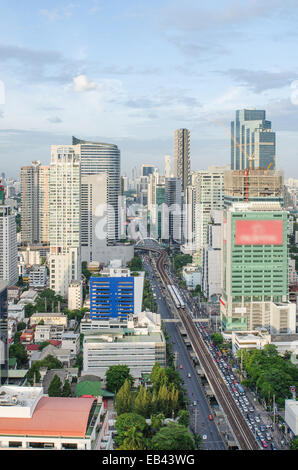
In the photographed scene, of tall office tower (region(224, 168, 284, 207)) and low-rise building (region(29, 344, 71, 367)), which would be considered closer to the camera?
low-rise building (region(29, 344, 71, 367))

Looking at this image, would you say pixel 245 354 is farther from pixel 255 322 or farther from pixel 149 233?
pixel 149 233

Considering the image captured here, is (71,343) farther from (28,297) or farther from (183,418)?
(28,297)

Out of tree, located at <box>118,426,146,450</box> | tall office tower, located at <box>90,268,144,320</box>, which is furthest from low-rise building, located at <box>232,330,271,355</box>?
tree, located at <box>118,426,146,450</box>

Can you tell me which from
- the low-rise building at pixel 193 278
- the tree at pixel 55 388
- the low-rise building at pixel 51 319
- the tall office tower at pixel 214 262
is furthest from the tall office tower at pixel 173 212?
the tree at pixel 55 388

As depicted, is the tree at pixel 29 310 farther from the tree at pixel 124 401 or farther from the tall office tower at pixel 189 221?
the tall office tower at pixel 189 221

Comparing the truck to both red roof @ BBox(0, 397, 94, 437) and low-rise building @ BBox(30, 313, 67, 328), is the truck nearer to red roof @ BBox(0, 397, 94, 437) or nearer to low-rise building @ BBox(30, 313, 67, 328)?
red roof @ BBox(0, 397, 94, 437)
